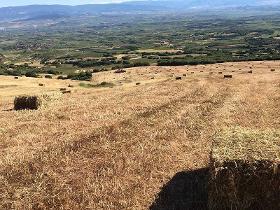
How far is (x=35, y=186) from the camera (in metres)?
15.9

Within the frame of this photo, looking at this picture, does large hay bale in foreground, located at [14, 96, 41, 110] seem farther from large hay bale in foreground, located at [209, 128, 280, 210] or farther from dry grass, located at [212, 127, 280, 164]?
large hay bale in foreground, located at [209, 128, 280, 210]

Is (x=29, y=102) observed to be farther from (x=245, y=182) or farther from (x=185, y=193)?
(x=245, y=182)

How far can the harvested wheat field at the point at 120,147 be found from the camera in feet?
49.9

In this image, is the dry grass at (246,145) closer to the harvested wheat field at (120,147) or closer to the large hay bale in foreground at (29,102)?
the harvested wheat field at (120,147)

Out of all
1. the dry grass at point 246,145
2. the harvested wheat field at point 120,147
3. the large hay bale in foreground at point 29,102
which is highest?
the dry grass at point 246,145

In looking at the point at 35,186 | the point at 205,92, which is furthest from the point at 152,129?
the point at 205,92

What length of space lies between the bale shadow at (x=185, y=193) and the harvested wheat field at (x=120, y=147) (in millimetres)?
29

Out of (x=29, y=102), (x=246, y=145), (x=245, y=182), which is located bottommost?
(x=29, y=102)

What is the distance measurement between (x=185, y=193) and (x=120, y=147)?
5.18 m

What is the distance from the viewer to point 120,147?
2008 cm

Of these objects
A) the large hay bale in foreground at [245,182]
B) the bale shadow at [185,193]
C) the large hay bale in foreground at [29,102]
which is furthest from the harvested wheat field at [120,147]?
the large hay bale in foreground at [245,182]

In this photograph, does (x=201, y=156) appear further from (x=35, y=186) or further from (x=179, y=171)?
(x=35, y=186)

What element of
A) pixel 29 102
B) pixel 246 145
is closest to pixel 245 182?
pixel 246 145

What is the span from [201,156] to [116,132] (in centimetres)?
505
